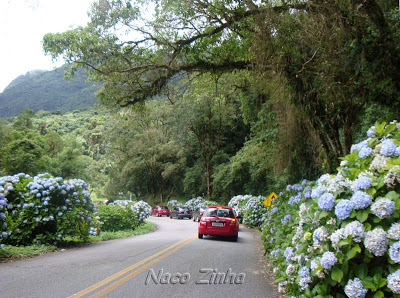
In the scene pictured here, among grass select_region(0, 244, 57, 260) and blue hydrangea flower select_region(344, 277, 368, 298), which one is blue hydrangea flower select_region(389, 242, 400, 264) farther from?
grass select_region(0, 244, 57, 260)

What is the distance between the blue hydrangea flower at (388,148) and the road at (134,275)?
3479 millimetres

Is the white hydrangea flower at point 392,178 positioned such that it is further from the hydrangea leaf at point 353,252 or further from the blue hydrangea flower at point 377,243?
the hydrangea leaf at point 353,252

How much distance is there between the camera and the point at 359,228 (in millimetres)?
3209

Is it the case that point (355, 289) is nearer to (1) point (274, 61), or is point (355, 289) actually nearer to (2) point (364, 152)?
(2) point (364, 152)

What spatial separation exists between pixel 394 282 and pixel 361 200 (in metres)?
0.74

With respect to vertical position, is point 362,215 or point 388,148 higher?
point 388,148

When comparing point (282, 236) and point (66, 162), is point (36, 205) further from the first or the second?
point (66, 162)

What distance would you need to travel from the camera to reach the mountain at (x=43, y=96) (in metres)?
122

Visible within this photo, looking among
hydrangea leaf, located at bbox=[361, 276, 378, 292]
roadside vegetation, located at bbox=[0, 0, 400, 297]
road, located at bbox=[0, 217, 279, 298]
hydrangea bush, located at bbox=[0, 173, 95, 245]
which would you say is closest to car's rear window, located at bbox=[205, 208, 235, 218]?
roadside vegetation, located at bbox=[0, 0, 400, 297]

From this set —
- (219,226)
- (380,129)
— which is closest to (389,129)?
(380,129)

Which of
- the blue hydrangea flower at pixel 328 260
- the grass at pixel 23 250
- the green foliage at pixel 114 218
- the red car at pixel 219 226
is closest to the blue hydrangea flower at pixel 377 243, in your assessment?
the blue hydrangea flower at pixel 328 260

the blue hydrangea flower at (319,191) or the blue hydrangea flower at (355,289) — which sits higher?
the blue hydrangea flower at (319,191)

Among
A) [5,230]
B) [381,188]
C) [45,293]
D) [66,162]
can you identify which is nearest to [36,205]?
[5,230]

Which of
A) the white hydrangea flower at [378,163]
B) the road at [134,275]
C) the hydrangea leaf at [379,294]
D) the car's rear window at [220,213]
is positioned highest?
the white hydrangea flower at [378,163]
